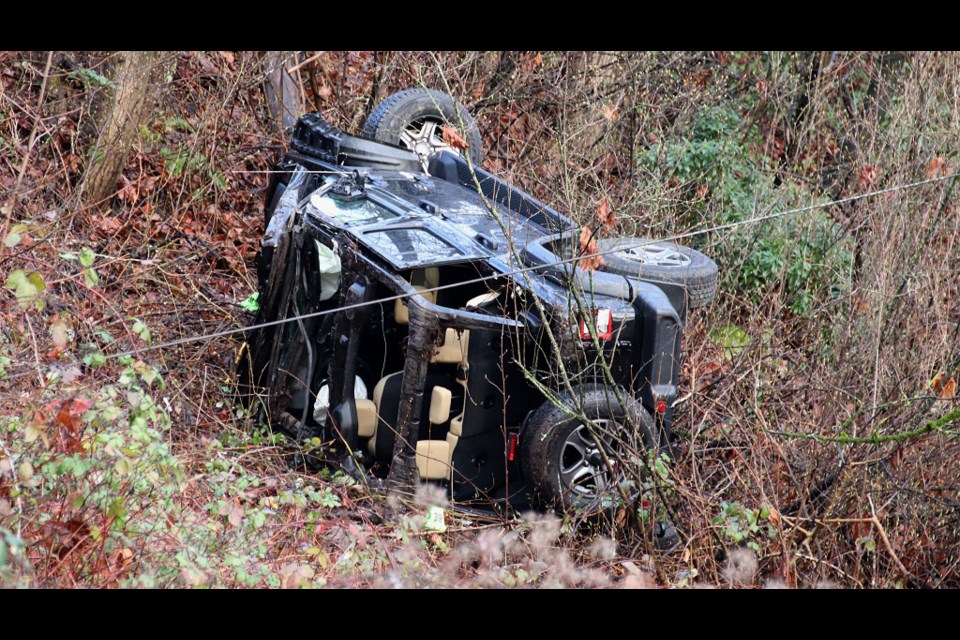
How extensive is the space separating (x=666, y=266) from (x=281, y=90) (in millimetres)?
5433

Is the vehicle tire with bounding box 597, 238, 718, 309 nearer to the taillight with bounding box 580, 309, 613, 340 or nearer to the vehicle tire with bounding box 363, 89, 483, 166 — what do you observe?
the taillight with bounding box 580, 309, 613, 340

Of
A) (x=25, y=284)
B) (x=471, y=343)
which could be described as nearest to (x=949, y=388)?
(x=471, y=343)

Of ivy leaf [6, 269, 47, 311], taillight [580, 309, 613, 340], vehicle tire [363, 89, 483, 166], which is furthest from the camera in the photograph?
vehicle tire [363, 89, 483, 166]

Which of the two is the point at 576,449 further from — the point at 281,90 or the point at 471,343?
the point at 281,90

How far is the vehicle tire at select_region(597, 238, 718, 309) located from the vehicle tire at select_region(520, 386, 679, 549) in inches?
33.8

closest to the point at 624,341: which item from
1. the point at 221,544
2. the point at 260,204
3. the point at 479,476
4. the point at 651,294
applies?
the point at 651,294

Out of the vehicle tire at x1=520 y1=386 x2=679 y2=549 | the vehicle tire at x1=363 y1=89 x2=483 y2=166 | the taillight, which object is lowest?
the vehicle tire at x1=520 y1=386 x2=679 y2=549

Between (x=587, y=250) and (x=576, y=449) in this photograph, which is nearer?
(x=587, y=250)

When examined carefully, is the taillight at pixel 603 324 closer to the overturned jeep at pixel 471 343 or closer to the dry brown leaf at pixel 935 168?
the overturned jeep at pixel 471 343

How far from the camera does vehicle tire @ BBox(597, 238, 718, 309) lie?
5.34 metres

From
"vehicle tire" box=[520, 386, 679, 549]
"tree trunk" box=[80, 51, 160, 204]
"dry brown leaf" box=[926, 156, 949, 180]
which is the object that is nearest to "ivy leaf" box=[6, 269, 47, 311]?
"vehicle tire" box=[520, 386, 679, 549]

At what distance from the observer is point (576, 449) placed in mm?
4863

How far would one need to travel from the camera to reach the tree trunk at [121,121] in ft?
25.9

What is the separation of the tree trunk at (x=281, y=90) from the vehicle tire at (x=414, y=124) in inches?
101
